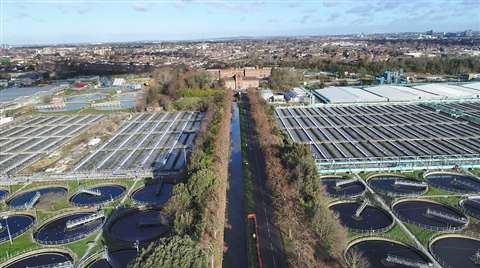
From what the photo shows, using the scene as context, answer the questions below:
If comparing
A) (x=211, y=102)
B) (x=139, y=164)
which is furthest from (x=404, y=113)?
(x=139, y=164)

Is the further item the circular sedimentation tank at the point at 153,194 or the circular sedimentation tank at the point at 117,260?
the circular sedimentation tank at the point at 153,194

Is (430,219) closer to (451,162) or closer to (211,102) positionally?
(451,162)

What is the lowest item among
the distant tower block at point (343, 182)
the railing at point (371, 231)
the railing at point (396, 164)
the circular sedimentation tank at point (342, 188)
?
the railing at point (371, 231)

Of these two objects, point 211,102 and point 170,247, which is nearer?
point 170,247

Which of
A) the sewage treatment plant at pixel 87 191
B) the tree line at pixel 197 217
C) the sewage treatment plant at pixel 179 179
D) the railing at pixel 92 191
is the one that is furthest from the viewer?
the railing at pixel 92 191

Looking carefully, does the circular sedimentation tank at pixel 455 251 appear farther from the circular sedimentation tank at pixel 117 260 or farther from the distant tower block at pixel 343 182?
the circular sedimentation tank at pixel 117 260

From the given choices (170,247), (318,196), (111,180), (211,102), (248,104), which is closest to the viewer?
(170,247)

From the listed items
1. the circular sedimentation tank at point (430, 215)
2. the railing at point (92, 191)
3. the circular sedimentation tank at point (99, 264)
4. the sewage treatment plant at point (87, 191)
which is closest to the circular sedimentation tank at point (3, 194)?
the sewage treatment plant at point (87, 191)

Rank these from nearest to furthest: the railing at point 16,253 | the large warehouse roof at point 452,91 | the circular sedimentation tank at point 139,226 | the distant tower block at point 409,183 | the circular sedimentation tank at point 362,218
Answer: the railing at point 16,253 < the circular sedimentation tank at point 139,226 < the circular sedimentation tank at point 362,218 < the distant tower block at point 409,183 < the large warehouse roof at point 452,91
